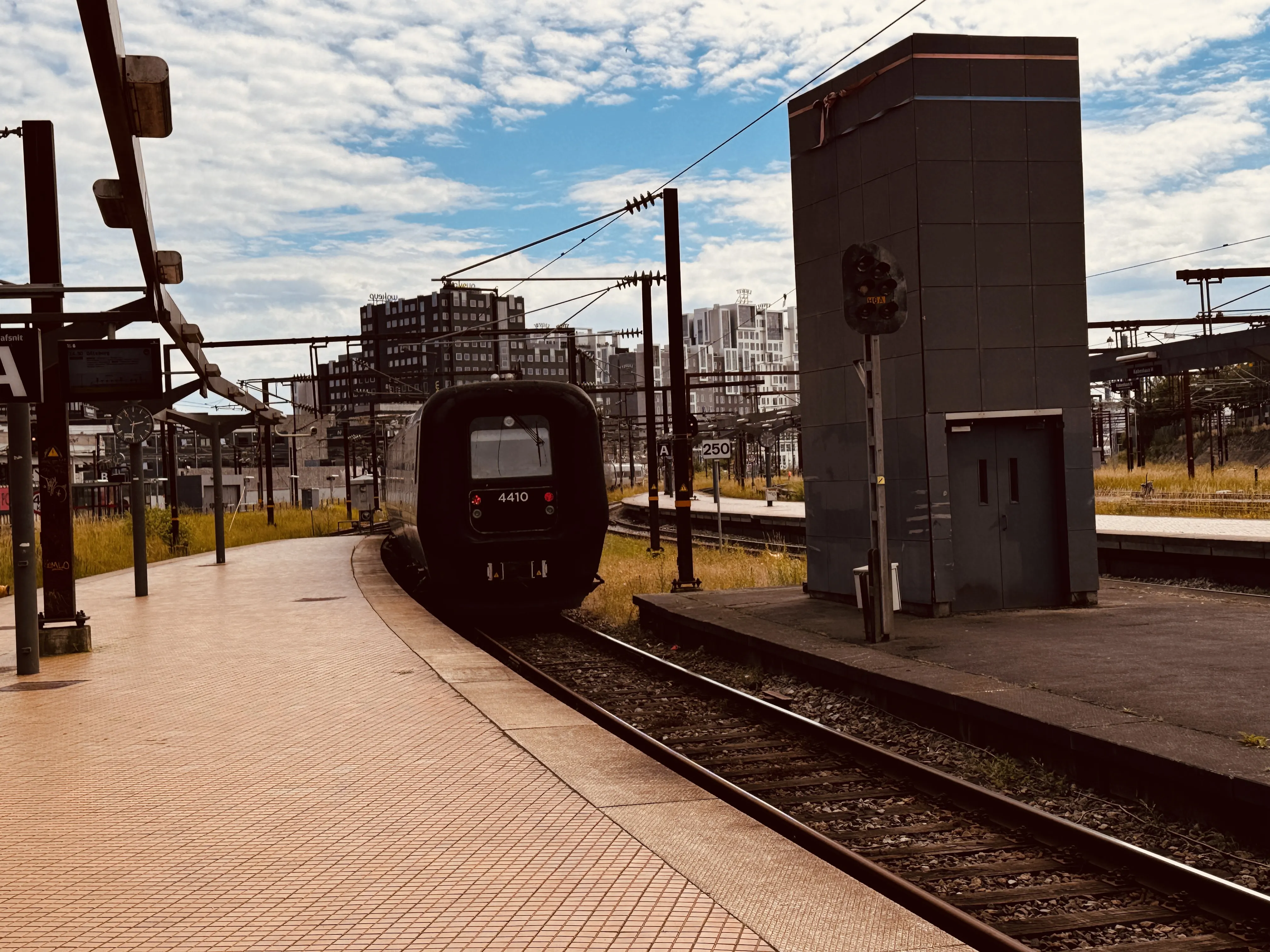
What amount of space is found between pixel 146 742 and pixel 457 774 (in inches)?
96.5

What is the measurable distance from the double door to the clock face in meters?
11.4

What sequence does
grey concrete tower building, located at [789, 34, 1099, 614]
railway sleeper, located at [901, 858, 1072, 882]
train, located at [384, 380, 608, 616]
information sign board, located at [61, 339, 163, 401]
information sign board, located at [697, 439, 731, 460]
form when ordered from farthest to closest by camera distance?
information sign board, located at [697, 439, 731, 460] → train, located at [384, 380, 608, 616] → grey concrete tower building, located at [789, 34, 1099, 614] → information sign board, located at [61, 339, 163, 401] → railway sleeper, located at [901, 858, 1072, 882]

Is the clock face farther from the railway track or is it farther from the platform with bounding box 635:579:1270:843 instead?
the railway track

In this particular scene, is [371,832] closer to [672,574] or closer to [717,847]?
[717,847]

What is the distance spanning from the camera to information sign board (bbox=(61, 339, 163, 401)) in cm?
1151

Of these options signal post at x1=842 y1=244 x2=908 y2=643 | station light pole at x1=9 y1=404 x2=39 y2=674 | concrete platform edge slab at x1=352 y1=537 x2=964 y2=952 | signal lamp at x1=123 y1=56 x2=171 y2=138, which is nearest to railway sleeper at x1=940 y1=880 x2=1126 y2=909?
concrete platform edge slab at x1=352 y1=537 x2=964 y2=952

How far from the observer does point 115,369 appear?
11562 mm

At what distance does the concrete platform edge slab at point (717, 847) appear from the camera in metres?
4.32

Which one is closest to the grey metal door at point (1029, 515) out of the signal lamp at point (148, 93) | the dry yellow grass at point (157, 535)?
the signal lamp at point (148, 93)

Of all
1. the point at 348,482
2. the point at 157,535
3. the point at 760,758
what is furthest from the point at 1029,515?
the point at 348,482

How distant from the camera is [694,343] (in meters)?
176

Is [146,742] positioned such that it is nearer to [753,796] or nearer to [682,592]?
[753,796]

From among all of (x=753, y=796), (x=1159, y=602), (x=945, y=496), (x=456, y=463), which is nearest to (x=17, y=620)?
(x=456, y=463)

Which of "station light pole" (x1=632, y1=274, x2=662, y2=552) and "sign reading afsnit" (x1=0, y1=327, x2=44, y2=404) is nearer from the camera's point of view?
"sign reading afsnit" (x1=0, y1=327, x2=44, y2=404)
